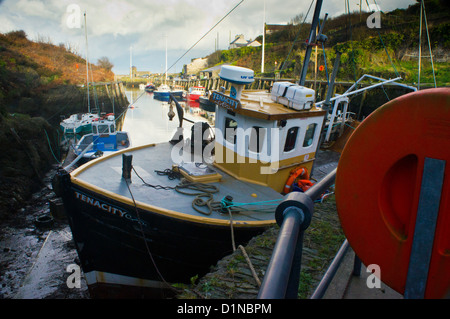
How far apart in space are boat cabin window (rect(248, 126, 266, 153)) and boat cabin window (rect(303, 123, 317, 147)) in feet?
4.85

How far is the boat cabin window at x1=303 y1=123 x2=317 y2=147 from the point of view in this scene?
7.55 metres

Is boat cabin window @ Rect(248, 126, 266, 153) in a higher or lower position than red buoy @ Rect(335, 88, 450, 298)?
lower

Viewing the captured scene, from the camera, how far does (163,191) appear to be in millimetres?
6305

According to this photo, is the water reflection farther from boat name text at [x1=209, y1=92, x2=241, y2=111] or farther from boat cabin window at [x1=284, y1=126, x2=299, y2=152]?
boat cabin window at [x1=284, y1=126, x2=299, y2=152]

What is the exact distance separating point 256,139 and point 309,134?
173 cm

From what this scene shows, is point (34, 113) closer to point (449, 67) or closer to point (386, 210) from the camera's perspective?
point (386, 210)

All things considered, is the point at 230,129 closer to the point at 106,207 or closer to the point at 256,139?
the point at 256,139

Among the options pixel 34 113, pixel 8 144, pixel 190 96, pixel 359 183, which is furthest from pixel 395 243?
pixel 190 96

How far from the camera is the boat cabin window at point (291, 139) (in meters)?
7.03
